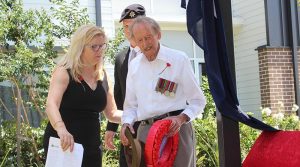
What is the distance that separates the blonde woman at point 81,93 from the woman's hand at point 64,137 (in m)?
0.09

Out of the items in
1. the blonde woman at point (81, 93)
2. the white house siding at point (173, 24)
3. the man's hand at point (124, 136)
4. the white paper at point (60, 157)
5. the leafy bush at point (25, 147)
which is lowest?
the leafy bush at point (25, 147)

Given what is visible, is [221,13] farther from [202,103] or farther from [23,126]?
[23,126]

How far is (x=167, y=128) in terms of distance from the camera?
3.30m

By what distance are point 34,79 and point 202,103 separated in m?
4.84

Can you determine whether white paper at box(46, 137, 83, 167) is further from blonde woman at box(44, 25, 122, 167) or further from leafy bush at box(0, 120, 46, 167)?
leafy bush at box(0, 120, 46, 167)

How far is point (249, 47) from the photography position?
13.0 meters

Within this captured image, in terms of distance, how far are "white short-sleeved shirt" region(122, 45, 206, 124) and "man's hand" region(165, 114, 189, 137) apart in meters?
0.07

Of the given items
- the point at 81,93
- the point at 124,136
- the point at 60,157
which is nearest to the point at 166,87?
the point at 124,136

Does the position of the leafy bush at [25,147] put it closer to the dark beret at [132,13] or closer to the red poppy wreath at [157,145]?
the dark beret at [132,13]

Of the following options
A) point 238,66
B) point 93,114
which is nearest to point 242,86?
point 238,66

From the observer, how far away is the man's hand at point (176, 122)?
132 inches

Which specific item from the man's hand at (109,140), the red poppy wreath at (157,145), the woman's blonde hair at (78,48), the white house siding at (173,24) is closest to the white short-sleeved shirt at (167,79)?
the red poppy wreath at (157,145)

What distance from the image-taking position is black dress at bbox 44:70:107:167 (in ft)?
12.5

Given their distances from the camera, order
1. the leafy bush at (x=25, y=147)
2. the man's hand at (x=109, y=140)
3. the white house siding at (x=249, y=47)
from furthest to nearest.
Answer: the white house siding at (x=249, y=47) < the leafy bush at (x=25, y=147) < the man's hand at (x=109, y=140)
